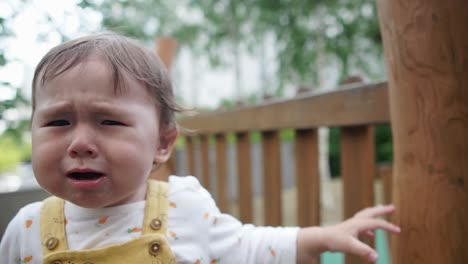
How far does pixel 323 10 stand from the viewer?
23.6 ft

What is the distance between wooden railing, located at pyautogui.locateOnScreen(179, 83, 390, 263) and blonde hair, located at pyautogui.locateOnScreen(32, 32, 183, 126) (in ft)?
1.08

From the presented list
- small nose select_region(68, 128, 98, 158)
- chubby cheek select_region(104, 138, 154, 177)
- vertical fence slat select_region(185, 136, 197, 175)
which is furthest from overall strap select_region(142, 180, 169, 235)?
vertical fence slat select_region(185, 136, 197, 175)

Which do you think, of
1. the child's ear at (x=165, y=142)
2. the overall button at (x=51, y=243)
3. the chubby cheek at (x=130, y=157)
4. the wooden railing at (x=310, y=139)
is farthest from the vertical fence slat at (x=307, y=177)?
the overall button at (x=51, y=243)

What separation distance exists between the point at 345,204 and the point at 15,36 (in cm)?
119

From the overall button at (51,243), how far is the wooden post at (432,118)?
74 cm

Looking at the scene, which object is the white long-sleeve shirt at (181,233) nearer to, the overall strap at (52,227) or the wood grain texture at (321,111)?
the overall strap at (52,227)

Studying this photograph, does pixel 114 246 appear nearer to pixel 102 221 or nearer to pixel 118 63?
pixel 102 221

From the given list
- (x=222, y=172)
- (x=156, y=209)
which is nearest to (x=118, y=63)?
(x=156, y=209)

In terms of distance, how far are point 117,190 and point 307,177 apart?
2.95ft

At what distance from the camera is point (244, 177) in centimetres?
217

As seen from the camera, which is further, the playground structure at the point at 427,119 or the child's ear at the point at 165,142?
the child's ear at the point at 165,142

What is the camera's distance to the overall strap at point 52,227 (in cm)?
86

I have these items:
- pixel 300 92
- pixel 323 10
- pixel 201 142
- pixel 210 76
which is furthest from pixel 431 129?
pixel 210 76

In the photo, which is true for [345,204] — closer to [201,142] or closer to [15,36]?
[15,36]
